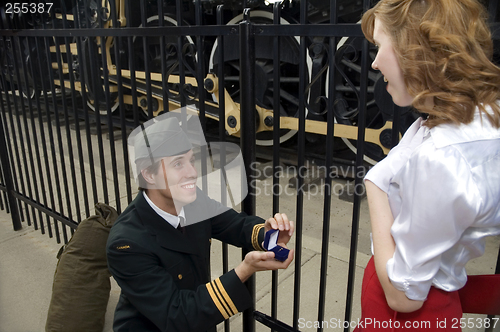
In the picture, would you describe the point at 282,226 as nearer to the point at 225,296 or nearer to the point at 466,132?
the point at 225,296

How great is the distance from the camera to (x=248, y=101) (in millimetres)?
1691

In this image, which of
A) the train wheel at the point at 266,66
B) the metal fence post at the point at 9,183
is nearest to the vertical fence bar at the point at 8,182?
the metal fence post at the point at 9,183

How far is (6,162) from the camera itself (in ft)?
11.3

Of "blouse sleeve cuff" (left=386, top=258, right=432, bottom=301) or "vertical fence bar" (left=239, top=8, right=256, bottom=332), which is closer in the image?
"blouse sleeve cuff" (left=386, top=258, right=432, bottom=301)

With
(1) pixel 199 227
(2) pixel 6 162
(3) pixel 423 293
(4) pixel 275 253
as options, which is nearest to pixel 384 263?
(3) pixel 423 293

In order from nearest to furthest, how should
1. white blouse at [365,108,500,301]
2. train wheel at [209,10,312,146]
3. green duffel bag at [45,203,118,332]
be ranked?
white blouse at [365,108,500,301] < green duffel bag at [45,203,118,332] < train wheel at [209,10,312,146]

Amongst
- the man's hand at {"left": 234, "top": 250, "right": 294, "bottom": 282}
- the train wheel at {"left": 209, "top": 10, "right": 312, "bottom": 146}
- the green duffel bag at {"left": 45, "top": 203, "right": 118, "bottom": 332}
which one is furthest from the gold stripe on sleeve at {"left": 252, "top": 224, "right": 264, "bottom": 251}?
the train wheel at {"left": 209, "top": 10, "right": 312, "bottom": 146}

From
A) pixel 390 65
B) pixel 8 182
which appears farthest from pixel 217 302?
pixel 8 182

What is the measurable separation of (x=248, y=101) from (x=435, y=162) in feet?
3.11

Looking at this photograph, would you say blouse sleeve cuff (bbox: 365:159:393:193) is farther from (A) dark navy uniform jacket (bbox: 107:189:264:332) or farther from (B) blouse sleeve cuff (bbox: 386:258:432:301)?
(A) dark navy uniform jacket (bbox: 107:189:264:332)

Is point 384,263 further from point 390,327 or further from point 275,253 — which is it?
point 275,253

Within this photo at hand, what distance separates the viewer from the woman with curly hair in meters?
0.87

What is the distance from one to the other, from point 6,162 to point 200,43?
252 cm

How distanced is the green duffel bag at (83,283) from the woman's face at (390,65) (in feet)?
5.97
